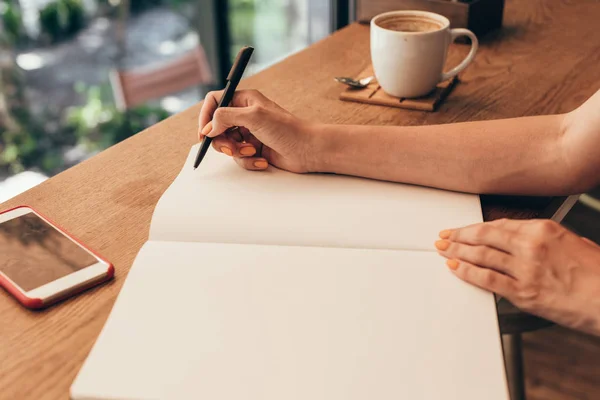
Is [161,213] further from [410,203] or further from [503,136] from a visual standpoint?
[503,136]

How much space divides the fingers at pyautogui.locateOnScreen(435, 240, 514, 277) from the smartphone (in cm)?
36

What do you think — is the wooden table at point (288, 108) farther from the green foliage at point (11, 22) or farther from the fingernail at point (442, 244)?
the green foliage at point (11, 22)

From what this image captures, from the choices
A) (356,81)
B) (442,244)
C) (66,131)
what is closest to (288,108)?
(356,81)

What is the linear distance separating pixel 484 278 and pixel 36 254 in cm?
47

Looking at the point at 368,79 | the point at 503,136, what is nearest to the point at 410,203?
the point at 503,136

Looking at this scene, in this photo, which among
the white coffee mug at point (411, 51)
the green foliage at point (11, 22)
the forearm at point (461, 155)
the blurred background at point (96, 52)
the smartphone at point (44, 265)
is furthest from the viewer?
the blurred background at point (96, 52)

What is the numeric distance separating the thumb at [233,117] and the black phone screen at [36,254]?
25 centimetres

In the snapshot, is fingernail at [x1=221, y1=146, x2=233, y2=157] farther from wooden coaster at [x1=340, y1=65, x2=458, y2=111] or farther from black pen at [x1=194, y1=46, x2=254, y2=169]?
wooden coaster at [x1=340, y1=65, x2=458, y2=111]

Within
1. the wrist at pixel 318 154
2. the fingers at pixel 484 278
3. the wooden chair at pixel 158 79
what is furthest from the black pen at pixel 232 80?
the wooden chair at pixel 158 79

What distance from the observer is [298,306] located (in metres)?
0.60

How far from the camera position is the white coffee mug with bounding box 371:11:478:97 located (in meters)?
0.99

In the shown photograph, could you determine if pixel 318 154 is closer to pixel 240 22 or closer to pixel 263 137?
pixel 263 137

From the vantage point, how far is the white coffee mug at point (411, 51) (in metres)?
0.99

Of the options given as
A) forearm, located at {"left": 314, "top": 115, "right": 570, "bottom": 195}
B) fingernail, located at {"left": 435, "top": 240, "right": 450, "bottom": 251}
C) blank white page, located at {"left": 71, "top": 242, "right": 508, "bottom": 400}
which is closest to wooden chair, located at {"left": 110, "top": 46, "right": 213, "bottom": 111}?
forearm, located at {"left": 314, "top": 115, "right": 570, "bottom": 195}
